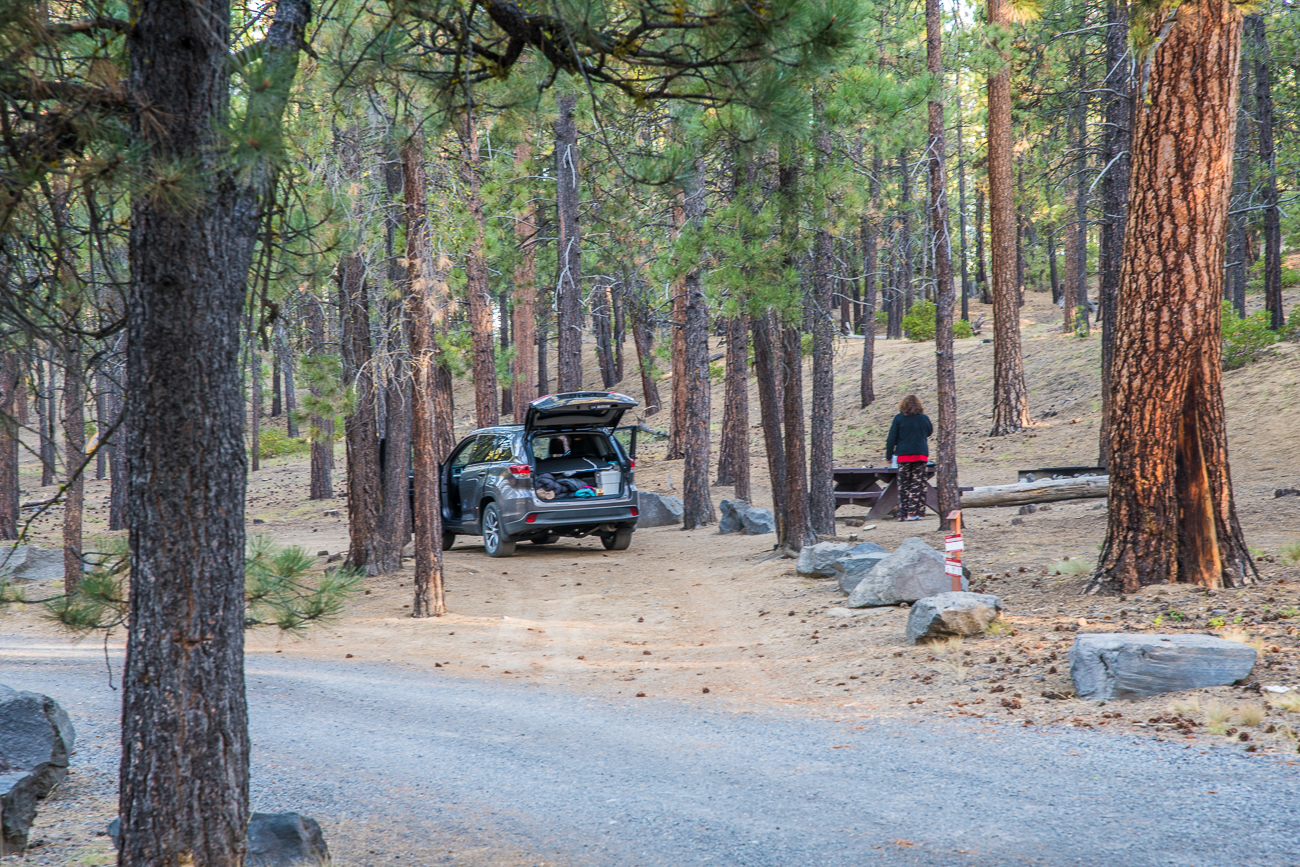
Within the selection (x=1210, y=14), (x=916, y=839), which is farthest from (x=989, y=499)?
(x=916, y=839)

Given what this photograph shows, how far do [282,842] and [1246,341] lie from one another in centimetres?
2304

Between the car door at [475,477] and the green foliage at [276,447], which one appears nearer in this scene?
the car door at [475,477]

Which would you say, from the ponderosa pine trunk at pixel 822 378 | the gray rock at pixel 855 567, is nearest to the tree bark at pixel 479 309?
the ponderosa pine trunk at pixel 822 378

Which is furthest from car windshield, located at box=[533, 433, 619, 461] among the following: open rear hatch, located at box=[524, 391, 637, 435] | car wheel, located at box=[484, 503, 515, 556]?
car wheel, located at box=[484, 503, 515, 556]

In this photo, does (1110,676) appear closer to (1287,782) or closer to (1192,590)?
(1287,782)

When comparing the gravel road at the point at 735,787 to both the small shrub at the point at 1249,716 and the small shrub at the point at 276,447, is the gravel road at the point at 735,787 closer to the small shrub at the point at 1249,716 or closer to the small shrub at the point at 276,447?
the small shrub at the point at 1249,716

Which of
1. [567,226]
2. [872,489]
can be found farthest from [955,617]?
[567,226]

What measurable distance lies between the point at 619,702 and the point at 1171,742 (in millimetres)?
3629

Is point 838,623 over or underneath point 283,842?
underneath

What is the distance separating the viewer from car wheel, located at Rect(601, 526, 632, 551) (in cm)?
1499

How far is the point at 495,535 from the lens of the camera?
14109mm

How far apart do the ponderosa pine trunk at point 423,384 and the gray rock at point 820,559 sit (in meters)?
4.28

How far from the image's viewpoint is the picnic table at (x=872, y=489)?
15273 mm

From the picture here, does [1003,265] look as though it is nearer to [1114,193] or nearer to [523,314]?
[1114,193]
